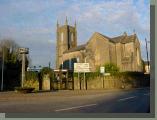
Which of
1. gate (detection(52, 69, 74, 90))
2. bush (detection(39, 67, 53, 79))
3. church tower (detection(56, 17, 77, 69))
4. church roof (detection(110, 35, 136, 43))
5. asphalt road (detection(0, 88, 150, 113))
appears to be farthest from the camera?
church tower (detection(56, 17, 77, 69))

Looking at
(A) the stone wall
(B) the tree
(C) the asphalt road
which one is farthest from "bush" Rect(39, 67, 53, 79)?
(C) the asphalt road

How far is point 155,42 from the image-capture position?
1140cm

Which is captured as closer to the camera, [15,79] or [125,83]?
[15,79]

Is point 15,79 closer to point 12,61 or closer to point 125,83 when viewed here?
point 12,61

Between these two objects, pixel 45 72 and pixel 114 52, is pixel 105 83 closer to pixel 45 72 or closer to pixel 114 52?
pixel 45 72

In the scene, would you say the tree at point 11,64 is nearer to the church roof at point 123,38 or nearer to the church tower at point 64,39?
the church roof at point 123,38

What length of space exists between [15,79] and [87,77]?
1293cm

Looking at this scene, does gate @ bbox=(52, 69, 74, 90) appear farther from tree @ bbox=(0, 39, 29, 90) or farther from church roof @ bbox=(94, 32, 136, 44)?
church roof @ bbox=(94, 32, 136, 44)

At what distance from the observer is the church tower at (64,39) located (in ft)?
380

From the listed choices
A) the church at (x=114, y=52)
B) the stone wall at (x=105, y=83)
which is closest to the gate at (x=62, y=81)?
the stone wall at (x=105, y=83)

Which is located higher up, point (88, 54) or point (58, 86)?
point (88, 54)

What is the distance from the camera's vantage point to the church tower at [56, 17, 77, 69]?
11574 centimetres

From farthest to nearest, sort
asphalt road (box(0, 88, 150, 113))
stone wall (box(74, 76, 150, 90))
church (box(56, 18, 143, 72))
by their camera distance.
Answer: church (box(56, 18, 143, 72)) → stone wall (box(74, 76, 150, 90)) → asphalt road (box(0, 88, 150, 113))

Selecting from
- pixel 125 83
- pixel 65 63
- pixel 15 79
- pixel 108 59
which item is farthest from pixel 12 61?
Answer: pixel 65 63
